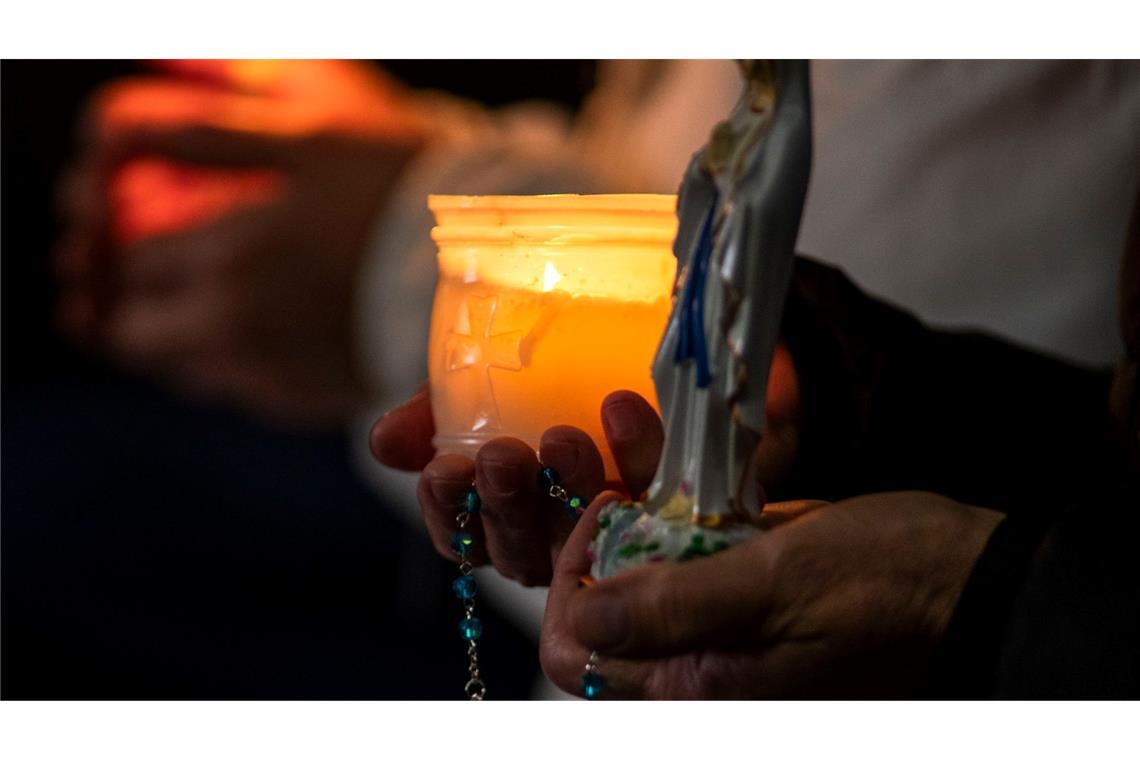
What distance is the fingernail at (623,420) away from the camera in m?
0.67

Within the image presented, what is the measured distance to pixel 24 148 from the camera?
248 centimetres

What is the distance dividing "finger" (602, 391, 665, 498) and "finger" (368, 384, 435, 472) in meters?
0.18

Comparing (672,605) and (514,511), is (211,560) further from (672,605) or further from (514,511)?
(672,605)

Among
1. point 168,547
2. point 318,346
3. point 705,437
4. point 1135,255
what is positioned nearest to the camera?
point 705,437

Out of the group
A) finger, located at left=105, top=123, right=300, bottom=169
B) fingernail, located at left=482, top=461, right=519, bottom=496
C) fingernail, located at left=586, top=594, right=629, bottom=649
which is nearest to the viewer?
fingernail, located at left=586, top=594, right=629, bottom=649

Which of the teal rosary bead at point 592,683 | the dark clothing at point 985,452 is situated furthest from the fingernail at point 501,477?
the dark clothing at point 985,452

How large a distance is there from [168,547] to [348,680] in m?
0.52

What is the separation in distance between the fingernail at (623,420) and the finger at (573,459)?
18 mm

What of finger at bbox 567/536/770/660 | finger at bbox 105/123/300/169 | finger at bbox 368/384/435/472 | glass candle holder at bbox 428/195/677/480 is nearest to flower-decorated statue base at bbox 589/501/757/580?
finger at bbox 567/536/770/660

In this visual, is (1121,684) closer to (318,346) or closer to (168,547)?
(318,346)

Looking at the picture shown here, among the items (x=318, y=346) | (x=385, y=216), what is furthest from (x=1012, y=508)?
(x=318, y=346)

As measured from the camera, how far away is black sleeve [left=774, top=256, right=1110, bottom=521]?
90 cm

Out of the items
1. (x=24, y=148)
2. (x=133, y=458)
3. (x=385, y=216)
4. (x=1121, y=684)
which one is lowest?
(x=133, y=458)

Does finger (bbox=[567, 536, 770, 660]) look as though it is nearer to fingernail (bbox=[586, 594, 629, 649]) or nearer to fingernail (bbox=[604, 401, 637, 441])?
fingernail (bbox=[586, 594, 629, 649])
